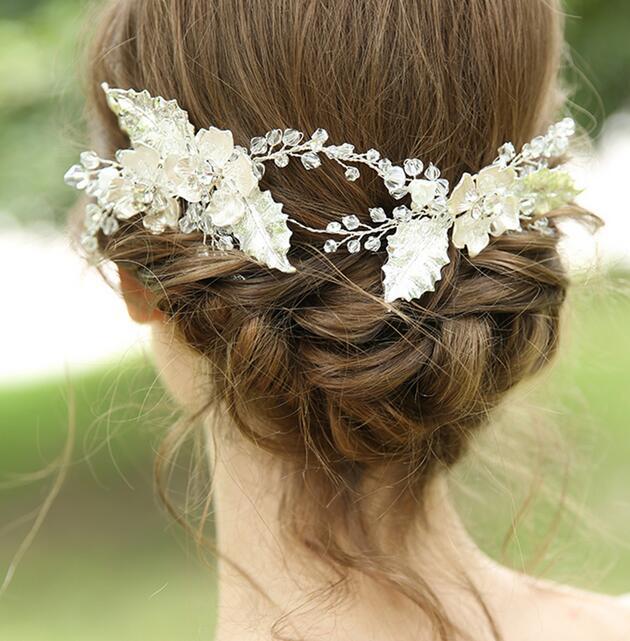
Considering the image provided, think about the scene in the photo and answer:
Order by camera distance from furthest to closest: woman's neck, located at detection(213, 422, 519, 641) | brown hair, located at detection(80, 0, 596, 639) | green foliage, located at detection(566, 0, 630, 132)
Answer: green foliage, located at detection(566, 0, 630, 132) < woman's neck, located at detection(213, 422, 519, 641) < brown hair, located at detection(80, 0, 596, 639)

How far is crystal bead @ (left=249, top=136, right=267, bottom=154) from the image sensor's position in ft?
4.84

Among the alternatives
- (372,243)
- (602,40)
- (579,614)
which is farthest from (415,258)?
(602,40)

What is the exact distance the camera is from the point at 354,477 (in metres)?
1.62

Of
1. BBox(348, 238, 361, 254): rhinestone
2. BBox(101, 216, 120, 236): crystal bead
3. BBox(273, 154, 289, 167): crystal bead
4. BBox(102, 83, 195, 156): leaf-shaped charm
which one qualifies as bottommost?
BBox(348, 238, 361, 254): rhinestone

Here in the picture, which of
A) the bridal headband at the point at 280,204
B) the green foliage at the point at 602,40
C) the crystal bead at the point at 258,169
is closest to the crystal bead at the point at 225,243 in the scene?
the bridal headband at the point at 280,204

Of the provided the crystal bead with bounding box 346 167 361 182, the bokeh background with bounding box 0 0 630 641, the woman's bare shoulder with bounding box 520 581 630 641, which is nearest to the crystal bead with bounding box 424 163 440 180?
the crystal bead with bounding box 346 167 361 182

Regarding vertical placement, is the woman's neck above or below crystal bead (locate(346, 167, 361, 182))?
below

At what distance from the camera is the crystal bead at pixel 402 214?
1500 mm

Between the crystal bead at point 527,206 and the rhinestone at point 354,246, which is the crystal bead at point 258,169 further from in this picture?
the crystal bead at point 527,206

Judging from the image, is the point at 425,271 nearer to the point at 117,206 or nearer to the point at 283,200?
the point at 283,200

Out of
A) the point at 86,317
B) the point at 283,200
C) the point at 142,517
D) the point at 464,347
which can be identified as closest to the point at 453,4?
the point at 283,200

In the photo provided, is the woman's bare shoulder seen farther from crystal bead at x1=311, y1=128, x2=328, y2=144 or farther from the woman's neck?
crystal bead at x1=311, y1=128, x2=328, y2=144

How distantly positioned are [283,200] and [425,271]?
250 mm

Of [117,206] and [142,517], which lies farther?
[142,517]
